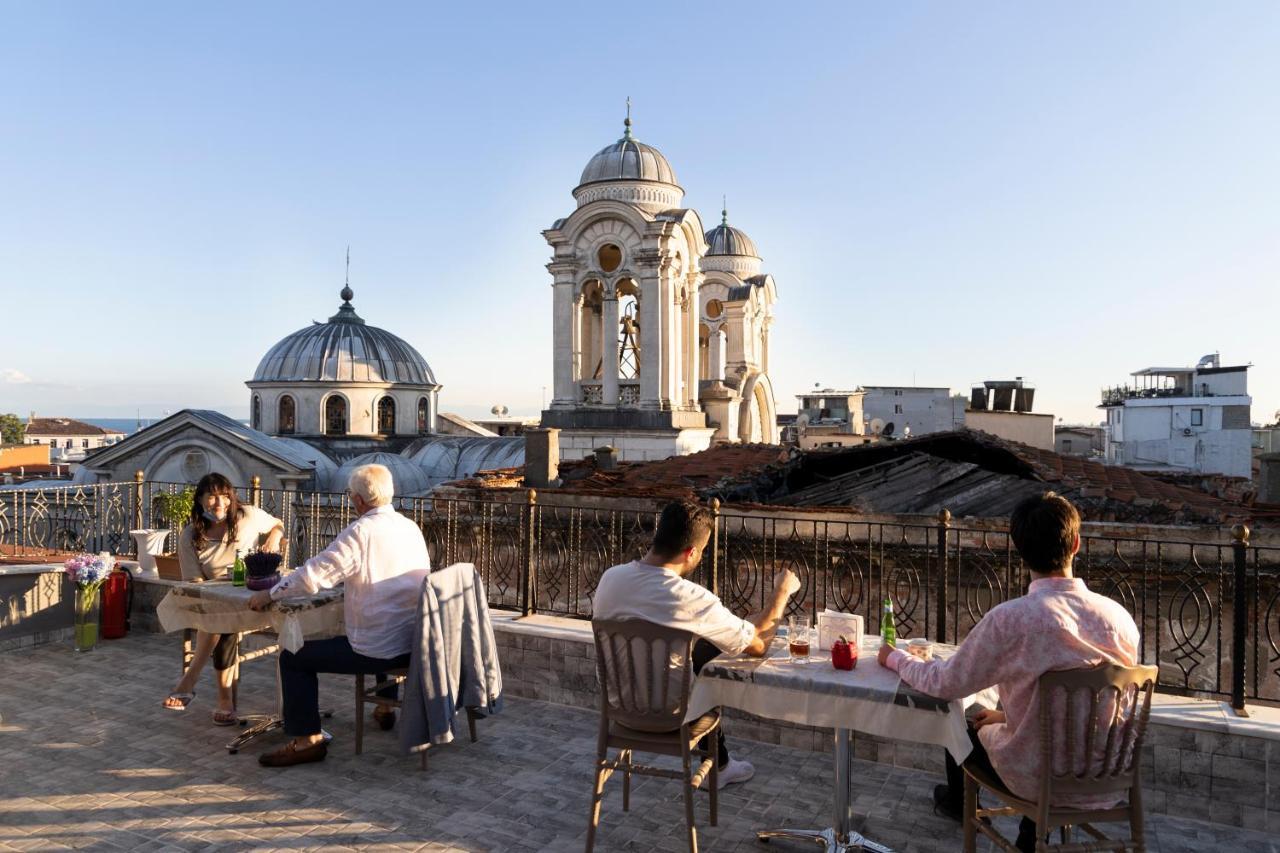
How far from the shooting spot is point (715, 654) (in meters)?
4.82

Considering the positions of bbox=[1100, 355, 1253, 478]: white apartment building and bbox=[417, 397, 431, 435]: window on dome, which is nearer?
bbox=[417, 397, 431, 435]: window on dome

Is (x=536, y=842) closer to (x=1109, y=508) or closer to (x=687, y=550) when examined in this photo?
(x=687, y=550)

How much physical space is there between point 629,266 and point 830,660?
64.4 feet

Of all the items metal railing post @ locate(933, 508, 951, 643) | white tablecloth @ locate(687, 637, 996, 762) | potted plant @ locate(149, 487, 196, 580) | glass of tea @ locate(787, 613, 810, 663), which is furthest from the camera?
potted plant @ locate(149, 487, 196, 580)

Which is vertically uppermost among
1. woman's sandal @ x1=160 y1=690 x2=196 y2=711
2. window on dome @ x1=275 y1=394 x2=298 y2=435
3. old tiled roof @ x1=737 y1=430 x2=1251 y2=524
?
window on dome @ x1=275 y1=394 x2=298 y2=435

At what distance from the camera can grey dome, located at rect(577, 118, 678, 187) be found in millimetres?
24562

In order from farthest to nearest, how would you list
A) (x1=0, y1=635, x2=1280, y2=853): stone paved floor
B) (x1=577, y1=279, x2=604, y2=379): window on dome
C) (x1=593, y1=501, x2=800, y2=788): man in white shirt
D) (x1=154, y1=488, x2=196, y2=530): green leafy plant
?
(x1=577, y1=279, x2=604, y2=379): window on dome
(x1=154, y1=488, x2=196, y2=530): green leafy plant
(x1=0, y1=635, x2=1280, y2=853): stone paved floor
(x1=593, y1=501, x2=800, y2=788): man in white shirt

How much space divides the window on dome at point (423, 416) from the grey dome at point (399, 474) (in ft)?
22.8

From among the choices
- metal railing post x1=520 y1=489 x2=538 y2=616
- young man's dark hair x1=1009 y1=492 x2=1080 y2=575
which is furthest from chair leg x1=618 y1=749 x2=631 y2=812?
metal railing post x1=520 y1=489 x2=538 y2=616

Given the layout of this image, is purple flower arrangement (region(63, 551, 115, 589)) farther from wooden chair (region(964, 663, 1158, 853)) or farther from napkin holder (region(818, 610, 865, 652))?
wooden chair (region(964, 663, 1158, 853))

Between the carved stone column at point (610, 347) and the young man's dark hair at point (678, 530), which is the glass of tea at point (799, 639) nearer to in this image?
the young man's dark hair at point (678, 530)

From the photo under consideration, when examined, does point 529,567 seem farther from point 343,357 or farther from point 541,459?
point 343,357

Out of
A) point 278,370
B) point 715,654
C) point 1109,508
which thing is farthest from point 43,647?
point 278,370

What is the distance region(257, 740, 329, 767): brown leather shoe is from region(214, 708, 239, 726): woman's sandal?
76 centimetres
